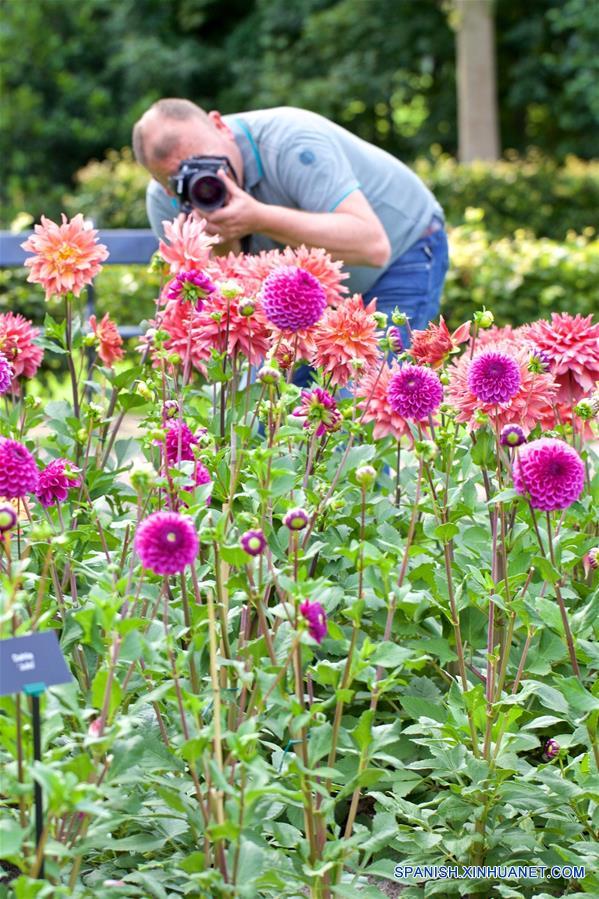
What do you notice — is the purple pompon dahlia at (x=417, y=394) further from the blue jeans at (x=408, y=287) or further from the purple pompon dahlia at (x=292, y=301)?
the blue jeans at (x=408, y=287)

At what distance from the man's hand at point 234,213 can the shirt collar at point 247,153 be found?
258 millimetres

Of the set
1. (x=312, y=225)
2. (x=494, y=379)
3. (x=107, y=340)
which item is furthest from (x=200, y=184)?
(x=494, y=379)

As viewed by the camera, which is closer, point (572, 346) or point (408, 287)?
point (572, 346)

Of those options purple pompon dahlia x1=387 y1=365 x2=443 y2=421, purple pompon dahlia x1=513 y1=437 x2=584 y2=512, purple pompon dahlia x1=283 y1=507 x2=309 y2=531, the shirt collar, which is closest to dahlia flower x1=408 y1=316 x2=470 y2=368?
purple pompon dahlia x1=387 y1=365 x2=443 y2=421

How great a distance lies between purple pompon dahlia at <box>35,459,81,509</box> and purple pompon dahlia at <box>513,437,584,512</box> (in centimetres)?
72

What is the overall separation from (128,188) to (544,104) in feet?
23.1

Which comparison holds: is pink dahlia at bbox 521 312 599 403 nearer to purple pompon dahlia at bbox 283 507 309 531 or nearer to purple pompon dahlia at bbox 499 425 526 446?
purple pompon dahlia at bbox 499 425 526 446

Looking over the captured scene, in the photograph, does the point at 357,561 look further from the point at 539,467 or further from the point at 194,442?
the point at 194,442

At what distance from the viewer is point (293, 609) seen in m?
1.69

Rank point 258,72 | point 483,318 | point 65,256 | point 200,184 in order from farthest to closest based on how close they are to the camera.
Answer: point 258,72, point 200,184, point 65,256, point 483,318

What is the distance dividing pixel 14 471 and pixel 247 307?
521mm

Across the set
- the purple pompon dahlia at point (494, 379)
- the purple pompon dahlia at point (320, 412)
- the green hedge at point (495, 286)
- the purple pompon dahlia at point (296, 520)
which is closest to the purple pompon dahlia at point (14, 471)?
the purple pompon dahlia at point (296, 520)

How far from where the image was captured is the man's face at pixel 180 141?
10.3 feet

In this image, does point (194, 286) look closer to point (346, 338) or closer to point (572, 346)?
point (346, 338)
